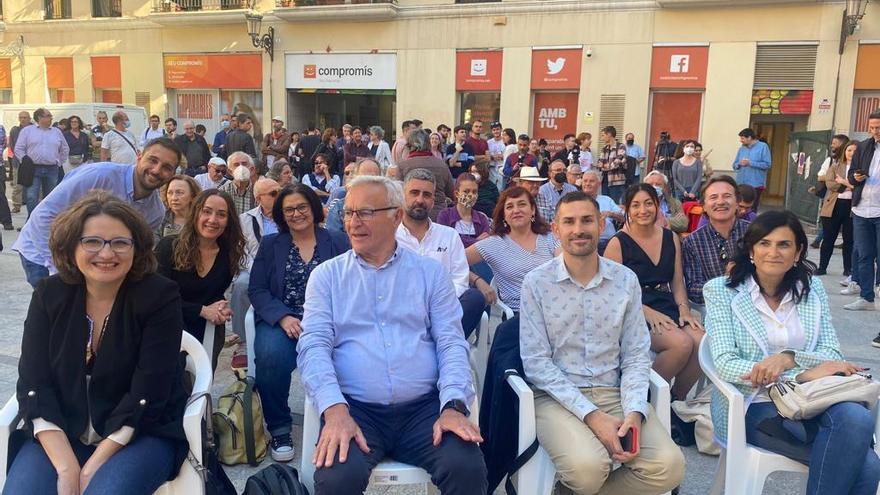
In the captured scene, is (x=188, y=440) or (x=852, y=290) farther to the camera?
(x=852, y=290)

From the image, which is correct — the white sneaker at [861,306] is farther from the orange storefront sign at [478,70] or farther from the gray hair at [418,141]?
the orange storefront sign at [478,70]

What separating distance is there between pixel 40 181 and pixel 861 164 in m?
10.5

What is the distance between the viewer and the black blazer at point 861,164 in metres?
6.10

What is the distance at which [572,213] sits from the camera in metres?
2.82

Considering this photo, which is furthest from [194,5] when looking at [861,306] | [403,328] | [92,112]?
[403,328]

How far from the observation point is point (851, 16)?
12.9 m

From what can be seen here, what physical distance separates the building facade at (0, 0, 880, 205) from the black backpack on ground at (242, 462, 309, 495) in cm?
1409

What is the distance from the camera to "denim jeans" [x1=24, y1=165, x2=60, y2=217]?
31.5ft

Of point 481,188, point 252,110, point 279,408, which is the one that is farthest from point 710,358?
point 252,110

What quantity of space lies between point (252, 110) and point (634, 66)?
34.4 ft

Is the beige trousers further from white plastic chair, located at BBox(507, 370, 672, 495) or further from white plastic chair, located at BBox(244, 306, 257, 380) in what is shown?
white plastic chair, located at BBox(244, 306, 257, 380)

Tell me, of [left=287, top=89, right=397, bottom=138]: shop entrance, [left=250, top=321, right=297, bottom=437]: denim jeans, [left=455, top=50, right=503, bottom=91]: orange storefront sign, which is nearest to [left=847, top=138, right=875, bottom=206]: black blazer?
[left=250, top=321, right=297, bottom=437]: denim jeans

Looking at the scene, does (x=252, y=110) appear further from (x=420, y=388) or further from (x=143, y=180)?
(x=420, y=388)

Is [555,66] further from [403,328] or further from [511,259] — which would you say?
[403,328]
